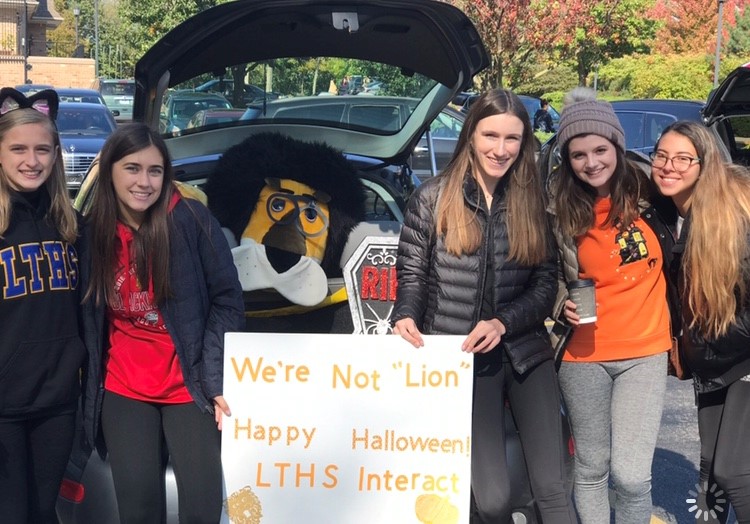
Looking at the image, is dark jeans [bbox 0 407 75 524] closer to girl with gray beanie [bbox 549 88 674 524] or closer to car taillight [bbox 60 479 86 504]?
car taillight [bbox 60 479 86 504]

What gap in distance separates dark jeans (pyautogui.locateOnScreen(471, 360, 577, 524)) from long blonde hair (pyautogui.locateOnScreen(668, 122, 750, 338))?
0.61 metres

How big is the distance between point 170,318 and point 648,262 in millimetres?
1748

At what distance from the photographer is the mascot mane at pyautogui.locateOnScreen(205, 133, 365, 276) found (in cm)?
432

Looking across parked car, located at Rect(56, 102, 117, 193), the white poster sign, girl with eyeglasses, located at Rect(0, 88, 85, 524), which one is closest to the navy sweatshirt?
girl with eyeglasses, located at Rect(0, 88, 85, 524)

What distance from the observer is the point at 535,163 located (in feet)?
11.0

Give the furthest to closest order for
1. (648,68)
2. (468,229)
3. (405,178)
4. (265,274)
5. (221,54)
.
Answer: (648,68) → (405,178) → (221,54) → (265,274) → (468,229)

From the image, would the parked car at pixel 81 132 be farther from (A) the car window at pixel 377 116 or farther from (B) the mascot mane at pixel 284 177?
(B) the mascot mane at pixel 284 177

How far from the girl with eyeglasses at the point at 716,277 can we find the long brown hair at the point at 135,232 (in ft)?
6.06

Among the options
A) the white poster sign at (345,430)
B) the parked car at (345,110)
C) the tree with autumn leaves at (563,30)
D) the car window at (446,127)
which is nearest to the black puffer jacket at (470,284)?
the white poster sign at (345,430)

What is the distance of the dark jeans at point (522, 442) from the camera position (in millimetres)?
3152

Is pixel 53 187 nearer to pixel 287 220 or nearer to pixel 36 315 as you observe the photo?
pixel 36 315

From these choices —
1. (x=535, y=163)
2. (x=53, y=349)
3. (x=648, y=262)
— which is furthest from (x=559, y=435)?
(x=53, y=349)

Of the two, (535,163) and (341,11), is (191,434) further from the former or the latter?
(341,11)

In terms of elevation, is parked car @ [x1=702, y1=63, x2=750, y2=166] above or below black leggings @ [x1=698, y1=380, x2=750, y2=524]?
above
